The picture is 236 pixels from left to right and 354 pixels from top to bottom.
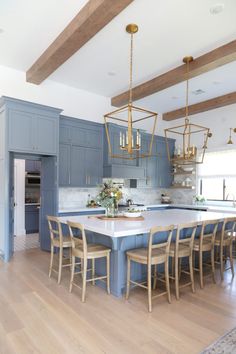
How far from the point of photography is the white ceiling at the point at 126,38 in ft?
10.4

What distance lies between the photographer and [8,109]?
4.32 m

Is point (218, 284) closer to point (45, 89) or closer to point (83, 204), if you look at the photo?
point (83, 204)

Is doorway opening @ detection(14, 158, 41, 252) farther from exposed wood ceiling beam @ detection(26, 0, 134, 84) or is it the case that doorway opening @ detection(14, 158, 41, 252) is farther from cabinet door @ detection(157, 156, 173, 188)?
cabinet door @ detection(157, 156, 173, 188)

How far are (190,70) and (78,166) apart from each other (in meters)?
2.93

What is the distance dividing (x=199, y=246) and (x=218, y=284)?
2.05 ft

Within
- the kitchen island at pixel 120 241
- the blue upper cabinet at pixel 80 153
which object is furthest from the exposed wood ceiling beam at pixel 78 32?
the kitchen island at pixel 120 241

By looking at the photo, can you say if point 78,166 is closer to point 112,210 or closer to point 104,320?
point 112,210

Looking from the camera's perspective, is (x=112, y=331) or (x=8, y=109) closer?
(x=112, y=331)

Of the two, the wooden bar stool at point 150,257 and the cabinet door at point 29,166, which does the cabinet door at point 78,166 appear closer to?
the cabinet door at point 29,166

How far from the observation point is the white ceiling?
3160mm

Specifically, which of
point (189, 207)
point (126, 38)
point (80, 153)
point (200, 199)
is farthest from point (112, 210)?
point (200, 199)

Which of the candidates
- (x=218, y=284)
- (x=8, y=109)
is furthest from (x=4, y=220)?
(x=218, y=284)

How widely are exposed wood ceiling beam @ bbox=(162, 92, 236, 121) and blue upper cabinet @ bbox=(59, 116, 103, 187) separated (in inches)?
103

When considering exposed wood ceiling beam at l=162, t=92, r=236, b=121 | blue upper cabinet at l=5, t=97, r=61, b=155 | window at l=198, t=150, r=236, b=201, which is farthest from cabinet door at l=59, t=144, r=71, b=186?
window at l=198, t=150, r=236, b=201
